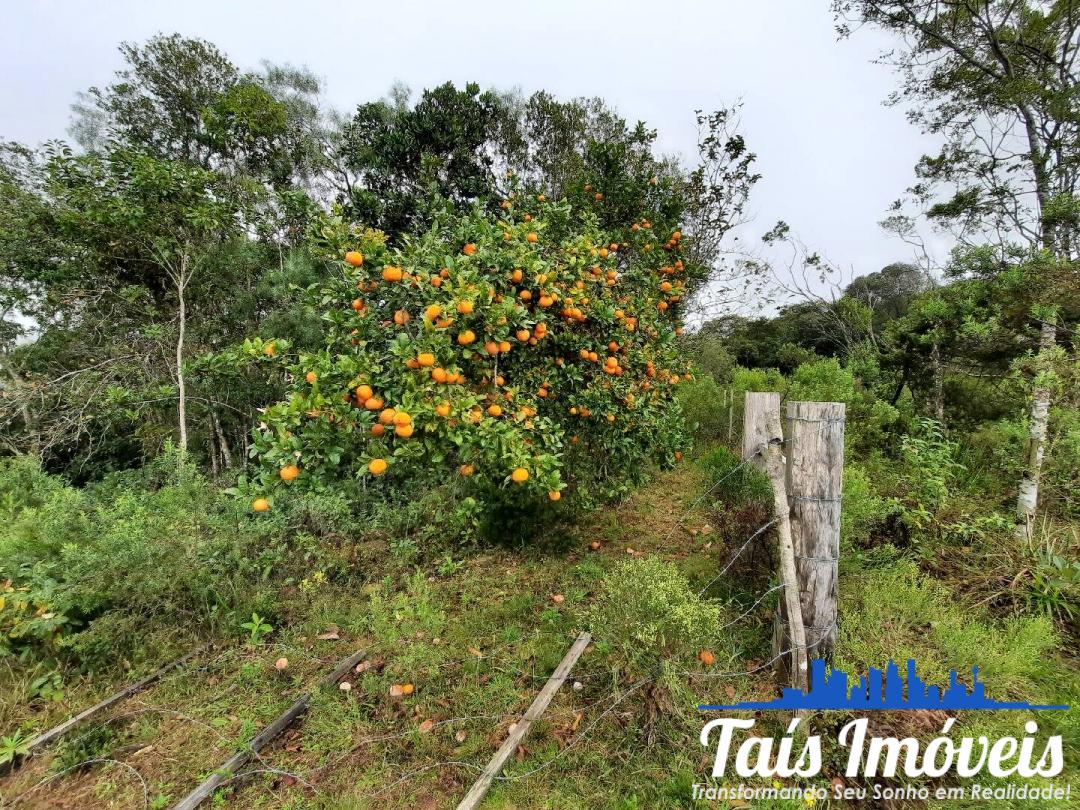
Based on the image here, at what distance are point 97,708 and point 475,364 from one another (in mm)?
2801

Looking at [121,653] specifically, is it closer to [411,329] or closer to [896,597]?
[411,329]

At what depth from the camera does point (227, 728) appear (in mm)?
2207

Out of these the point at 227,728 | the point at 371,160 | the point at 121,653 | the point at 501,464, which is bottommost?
the point at 227,728

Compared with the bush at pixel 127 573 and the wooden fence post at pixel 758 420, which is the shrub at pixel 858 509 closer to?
the wooden fence post at pixel 758 420

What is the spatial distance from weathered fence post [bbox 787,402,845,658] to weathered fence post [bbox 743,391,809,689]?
0.17 ft

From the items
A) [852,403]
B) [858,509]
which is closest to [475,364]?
[858,509]

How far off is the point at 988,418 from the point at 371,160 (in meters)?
9.47

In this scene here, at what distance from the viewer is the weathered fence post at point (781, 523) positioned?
1.83 metres

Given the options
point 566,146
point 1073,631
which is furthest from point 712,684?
point 566,146

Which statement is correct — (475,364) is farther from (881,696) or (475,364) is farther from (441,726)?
(881,696)

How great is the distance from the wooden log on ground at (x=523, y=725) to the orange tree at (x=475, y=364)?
38.0 inches

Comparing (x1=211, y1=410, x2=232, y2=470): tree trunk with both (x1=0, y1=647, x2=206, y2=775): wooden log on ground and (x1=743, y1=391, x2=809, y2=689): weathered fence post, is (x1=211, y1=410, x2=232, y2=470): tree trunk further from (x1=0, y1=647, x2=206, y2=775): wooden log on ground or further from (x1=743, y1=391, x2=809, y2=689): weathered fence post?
(x1=743, y1=391, x2=809, y2=689): weathered fence post

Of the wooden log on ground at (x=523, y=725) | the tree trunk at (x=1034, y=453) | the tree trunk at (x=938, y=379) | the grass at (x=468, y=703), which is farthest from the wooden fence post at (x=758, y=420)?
the tree trunk at (x=938, y=379)

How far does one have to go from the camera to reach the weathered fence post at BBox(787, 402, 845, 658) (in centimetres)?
183
